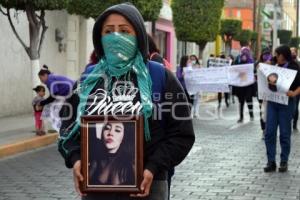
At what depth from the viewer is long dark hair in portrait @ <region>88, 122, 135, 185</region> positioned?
10.3 ft

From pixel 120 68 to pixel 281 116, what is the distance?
5838 millimetres

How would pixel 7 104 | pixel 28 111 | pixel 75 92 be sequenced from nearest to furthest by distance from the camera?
pixel 75 92 < pixel 7 104 < pixel 28 111

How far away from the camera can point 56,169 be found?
9.29m

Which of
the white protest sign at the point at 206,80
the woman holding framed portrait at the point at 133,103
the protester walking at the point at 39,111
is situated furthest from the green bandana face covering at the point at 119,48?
the white protest sign at the point at 206,80

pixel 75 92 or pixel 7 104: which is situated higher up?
pixel 75 92

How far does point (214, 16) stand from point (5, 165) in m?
17.7

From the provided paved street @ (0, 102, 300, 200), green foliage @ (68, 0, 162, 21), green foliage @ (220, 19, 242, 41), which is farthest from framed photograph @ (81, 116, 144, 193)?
green foliage @ (220, 19, 242, 41)

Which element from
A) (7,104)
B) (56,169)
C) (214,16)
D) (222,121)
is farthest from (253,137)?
(214,16)

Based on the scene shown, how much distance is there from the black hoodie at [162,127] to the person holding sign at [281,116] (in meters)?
5.61

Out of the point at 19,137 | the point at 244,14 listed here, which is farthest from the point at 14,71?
the point at 244,14

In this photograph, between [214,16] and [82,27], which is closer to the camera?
[82,27]

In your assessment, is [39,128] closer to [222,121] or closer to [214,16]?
[222,121]

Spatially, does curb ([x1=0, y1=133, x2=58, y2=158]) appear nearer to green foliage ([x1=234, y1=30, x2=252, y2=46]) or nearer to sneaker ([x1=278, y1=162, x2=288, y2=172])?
sneaker ([x1=278, y1=162, x2=288, y2=172])

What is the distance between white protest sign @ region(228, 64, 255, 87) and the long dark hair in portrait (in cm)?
1324
